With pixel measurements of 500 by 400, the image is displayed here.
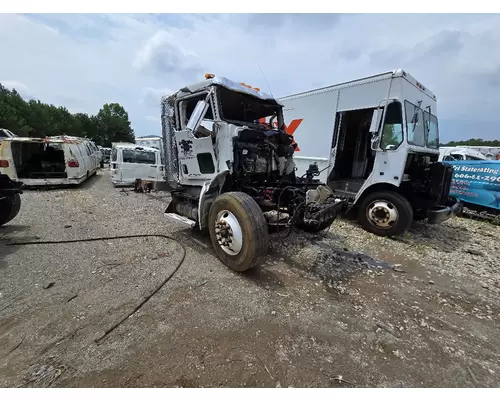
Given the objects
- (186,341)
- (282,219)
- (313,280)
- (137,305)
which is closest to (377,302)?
(313,280)

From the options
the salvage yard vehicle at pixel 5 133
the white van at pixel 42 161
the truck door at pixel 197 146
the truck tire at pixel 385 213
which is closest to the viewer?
the truck door at pixel 197 146

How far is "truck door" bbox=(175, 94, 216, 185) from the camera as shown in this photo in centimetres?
355

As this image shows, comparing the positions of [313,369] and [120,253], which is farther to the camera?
[120,253]

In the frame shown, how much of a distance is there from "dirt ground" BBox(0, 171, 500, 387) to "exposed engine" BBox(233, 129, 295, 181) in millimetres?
1269

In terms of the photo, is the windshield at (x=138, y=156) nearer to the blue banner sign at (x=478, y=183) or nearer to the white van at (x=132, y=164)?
the white van at (x=132, y=164)

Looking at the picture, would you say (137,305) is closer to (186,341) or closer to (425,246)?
(186,341)

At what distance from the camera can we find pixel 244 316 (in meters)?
2.44

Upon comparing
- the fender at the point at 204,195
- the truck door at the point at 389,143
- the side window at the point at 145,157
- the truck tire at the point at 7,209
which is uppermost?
the truck door at the point at 389,143

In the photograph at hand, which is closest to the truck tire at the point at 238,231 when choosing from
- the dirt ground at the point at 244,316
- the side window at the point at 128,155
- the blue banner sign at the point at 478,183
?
the dirt ground at the point at 244,316

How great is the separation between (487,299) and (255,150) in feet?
11.5

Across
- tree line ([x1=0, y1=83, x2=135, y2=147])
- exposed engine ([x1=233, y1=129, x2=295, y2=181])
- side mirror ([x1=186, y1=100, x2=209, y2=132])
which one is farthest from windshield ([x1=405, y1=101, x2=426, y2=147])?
tree line ([x1=0, y1=83, x2=135, y2=147])

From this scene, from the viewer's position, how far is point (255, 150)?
399cm

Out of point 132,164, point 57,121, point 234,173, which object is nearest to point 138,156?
point 132,164

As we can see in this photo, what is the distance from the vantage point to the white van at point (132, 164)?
9922 millimetres
